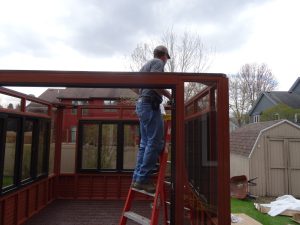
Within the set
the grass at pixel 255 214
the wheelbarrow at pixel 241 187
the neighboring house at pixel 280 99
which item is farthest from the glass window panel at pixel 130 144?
the neighboring house at pixel 280 99

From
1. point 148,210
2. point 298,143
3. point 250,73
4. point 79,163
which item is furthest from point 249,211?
point 250,73

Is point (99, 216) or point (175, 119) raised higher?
point (175, 119)

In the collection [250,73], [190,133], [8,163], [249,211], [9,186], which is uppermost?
[250,73]

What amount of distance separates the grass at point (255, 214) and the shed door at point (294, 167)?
2083 mm

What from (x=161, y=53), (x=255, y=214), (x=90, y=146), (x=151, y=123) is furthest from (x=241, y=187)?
(x=161, y=53)

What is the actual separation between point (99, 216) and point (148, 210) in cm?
125

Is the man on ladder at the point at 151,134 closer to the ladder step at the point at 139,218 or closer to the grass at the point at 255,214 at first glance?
the ladder step at the point at 139,218

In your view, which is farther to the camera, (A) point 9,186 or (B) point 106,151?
(B) point 106,151

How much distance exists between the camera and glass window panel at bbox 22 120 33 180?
6.75 metres

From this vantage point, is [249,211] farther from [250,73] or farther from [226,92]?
[250,73]

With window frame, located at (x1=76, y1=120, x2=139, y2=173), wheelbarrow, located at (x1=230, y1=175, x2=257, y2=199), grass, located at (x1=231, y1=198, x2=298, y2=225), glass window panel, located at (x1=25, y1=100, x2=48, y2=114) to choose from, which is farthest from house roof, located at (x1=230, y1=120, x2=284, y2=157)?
glass window panel, located at (x1=25, y1=100, x2=48, y2=114)

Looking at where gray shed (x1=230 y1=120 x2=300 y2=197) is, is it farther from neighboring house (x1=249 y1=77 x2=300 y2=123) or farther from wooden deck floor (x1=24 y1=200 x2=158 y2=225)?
neighboring house (x1=249 y1=77 x2=300 y2=123)

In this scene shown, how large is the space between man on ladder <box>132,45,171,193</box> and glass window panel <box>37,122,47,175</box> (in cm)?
513

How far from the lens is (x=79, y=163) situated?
30.2 feet
